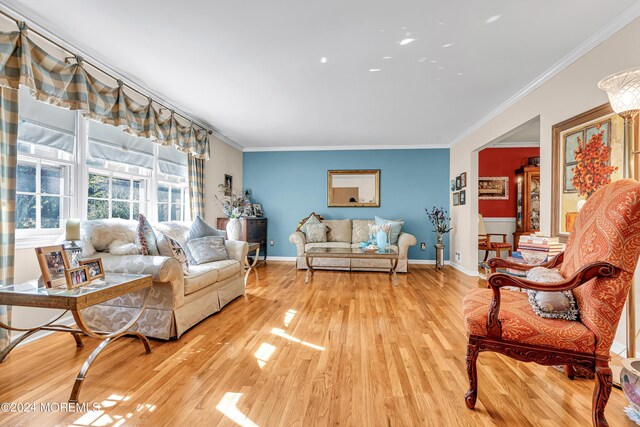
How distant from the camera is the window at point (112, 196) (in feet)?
9.56

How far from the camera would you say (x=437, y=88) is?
3203 mm

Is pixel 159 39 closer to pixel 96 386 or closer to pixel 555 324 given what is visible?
pixel 96 386

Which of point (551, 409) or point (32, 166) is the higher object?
point (32, 166)

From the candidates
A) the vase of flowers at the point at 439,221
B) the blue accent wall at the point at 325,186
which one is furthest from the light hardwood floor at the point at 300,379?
the blue accent wall at the point at 325,186

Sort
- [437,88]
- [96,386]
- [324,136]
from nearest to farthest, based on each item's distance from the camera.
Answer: [96,386], [437,88], [324,136]

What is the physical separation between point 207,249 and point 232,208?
7.11ft

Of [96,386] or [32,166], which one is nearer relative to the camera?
[96,386]

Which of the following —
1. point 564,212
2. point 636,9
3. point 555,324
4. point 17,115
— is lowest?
point 555,324

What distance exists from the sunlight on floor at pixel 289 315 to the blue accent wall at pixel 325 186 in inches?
126

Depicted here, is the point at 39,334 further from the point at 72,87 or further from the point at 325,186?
the point at 325,186

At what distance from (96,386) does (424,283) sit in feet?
12.7

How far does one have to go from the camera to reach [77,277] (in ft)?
5.64

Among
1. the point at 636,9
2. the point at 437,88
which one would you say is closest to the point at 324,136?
the point at 437,88

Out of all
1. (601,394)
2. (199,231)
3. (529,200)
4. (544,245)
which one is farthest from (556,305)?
(529,200)
